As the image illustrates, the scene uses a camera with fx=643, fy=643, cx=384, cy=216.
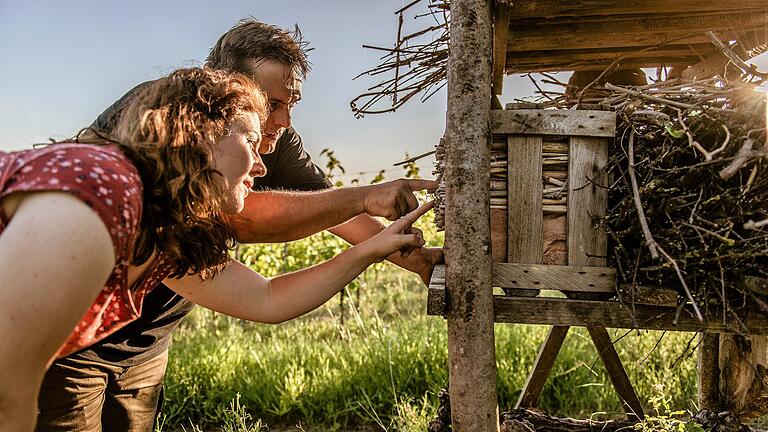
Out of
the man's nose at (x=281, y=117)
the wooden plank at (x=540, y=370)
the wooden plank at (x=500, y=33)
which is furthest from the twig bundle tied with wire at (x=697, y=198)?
the man's nose at (x=281, y=117)

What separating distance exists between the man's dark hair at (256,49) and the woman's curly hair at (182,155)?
115 cm

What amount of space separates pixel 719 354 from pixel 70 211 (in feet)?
9.75

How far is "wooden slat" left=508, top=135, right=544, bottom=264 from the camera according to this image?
2.26m

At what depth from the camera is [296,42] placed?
3193 millimetres

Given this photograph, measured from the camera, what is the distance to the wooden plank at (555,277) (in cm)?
222

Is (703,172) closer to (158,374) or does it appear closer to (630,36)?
(630,36)

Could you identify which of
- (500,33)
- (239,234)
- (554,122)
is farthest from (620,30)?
(239,234)

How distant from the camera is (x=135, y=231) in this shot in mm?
1406

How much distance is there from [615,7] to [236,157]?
5.43ft

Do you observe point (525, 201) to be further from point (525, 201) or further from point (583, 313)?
point (583, 313)

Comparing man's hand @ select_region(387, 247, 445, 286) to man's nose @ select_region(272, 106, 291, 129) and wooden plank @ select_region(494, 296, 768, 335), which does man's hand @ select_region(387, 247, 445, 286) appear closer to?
wooden plank @ select_region(494, 296, 768, 335)

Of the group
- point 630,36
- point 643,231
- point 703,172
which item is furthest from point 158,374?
point 630,36

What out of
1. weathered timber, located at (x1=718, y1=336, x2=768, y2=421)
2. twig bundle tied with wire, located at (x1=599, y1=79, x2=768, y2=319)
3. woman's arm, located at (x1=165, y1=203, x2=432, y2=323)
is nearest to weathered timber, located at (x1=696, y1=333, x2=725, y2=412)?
weathered timber, located at (x1=718, y1=336, x2=768, y2=421)

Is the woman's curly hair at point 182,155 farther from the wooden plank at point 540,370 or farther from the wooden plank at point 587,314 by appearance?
the wooden plank at point 540,370
